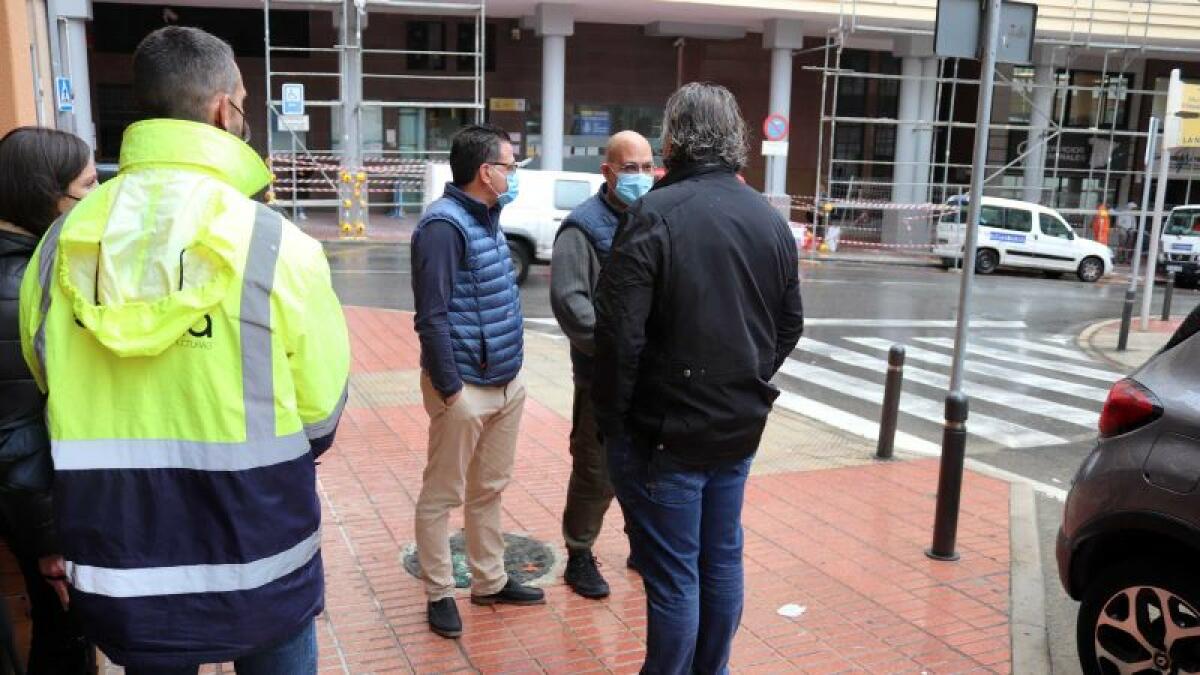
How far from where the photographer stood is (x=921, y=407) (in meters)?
9.16

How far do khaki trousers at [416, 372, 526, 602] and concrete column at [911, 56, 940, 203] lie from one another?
23456 millimetres

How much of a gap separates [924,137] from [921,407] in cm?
1839

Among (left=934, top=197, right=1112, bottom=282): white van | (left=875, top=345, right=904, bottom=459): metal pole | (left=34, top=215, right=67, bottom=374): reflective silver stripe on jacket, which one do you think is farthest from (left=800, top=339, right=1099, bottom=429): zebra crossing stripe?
(left=934, top=197, right=1112, bottom=282): white van

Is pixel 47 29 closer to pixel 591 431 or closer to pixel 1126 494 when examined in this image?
pixel 591 431

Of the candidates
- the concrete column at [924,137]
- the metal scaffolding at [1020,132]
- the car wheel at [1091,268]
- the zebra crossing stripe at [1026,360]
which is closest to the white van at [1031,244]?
the car wheel at [1091,268]

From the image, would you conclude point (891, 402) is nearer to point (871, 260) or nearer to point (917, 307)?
point (917, 307)

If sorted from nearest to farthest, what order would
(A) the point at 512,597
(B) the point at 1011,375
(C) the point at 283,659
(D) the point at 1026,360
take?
(C) the point at 283,659
(A) the point at 512,597
(B) the point at 1011,375
(D) the point at 1026,360

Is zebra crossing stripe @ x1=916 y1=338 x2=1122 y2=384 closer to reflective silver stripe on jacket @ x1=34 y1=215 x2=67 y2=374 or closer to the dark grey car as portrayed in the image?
the dark grey car

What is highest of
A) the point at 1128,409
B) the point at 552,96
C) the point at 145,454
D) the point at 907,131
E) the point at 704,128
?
the point at 552,96

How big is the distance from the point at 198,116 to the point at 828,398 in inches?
310

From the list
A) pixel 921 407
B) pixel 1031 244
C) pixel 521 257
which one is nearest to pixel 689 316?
pixel 921 407

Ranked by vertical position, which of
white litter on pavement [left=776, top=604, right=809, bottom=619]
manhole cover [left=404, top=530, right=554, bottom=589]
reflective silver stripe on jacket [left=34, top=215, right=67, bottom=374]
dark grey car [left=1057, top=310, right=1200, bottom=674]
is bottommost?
white litter on pavement [left=776, top=604, right=809, bottom=619]

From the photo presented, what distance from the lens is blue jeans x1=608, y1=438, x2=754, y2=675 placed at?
3078 mm

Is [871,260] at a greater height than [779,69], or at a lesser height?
lesser
